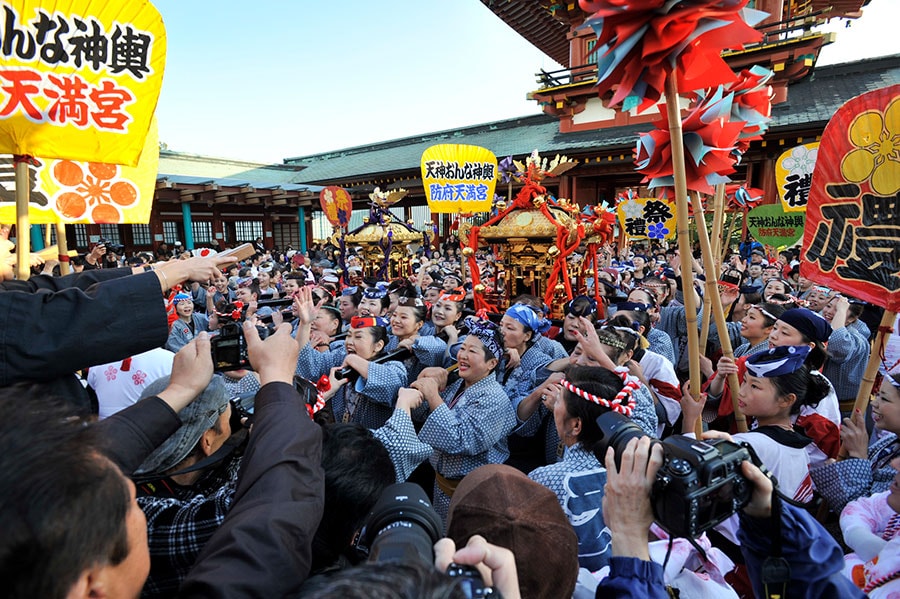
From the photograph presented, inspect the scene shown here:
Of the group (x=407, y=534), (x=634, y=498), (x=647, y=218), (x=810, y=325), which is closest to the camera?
(x=407, y=534)

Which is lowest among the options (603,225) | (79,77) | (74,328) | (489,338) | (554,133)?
(489,338)

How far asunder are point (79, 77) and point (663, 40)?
2.46 metres

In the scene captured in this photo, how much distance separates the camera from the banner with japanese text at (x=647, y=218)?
9203 mm

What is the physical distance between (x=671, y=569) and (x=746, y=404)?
1.16 meters

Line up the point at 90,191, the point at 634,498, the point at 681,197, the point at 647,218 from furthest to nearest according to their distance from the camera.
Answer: the point at 647,218
the point at 90,191
the point at 681,197
the point at 634,498

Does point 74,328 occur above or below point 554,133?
below

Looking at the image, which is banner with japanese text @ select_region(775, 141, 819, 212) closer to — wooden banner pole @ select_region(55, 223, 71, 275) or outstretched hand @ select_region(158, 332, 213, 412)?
outstretched hand @ select_region(158, 332, 213, 412)

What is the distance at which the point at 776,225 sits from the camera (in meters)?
7.15

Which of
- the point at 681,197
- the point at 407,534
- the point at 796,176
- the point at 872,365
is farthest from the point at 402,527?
the point at 796,176

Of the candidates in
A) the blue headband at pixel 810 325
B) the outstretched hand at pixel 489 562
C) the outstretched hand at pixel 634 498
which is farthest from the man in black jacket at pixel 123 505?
the blue headband at pixel 810 325

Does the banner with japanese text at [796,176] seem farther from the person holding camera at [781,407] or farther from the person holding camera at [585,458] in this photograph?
the person holding camera at [585,458]

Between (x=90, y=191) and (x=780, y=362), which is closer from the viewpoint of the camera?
(x=780, y=362)

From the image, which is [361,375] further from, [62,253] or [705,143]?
[705,143]

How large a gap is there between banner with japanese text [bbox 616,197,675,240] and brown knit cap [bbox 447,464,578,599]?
9059 mm
